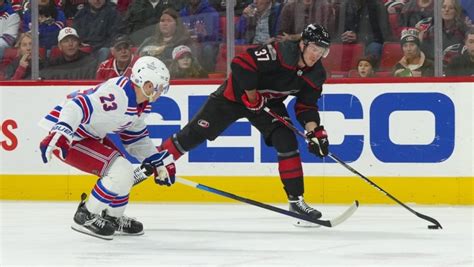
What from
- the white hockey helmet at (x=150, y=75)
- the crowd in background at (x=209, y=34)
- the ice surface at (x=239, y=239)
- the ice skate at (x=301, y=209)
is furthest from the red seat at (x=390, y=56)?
the white hockey helmet at (x=150, y=75)

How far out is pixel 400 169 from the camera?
24.3 feet

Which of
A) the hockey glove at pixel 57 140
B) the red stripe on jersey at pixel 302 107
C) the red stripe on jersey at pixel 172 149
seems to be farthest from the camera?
the red stripe on jersey at pixel 172 149

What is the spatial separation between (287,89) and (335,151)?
4.42 feet

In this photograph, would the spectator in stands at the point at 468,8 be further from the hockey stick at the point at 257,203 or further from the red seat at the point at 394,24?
the hockey stick at the point at 257,203

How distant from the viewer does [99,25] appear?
789 cm

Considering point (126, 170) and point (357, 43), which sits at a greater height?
point (357, 43)

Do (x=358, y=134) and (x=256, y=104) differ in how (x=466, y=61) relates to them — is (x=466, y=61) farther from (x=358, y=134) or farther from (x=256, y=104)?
(x=256, y=104)

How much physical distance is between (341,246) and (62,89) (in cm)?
322

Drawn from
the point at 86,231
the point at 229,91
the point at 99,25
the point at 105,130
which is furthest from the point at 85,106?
the point at 99,25

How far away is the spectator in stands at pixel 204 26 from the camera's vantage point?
7742 mm

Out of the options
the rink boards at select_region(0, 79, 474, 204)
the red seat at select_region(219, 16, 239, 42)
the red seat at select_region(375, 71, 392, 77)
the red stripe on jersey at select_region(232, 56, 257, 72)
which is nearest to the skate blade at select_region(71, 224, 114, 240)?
the red stripe on jersey at select_region(232, 56, 257, 72)

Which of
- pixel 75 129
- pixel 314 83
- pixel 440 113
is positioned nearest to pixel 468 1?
pixel 440 113

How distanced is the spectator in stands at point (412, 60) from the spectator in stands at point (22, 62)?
8.23ft

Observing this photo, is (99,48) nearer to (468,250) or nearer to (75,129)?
(75,129)
